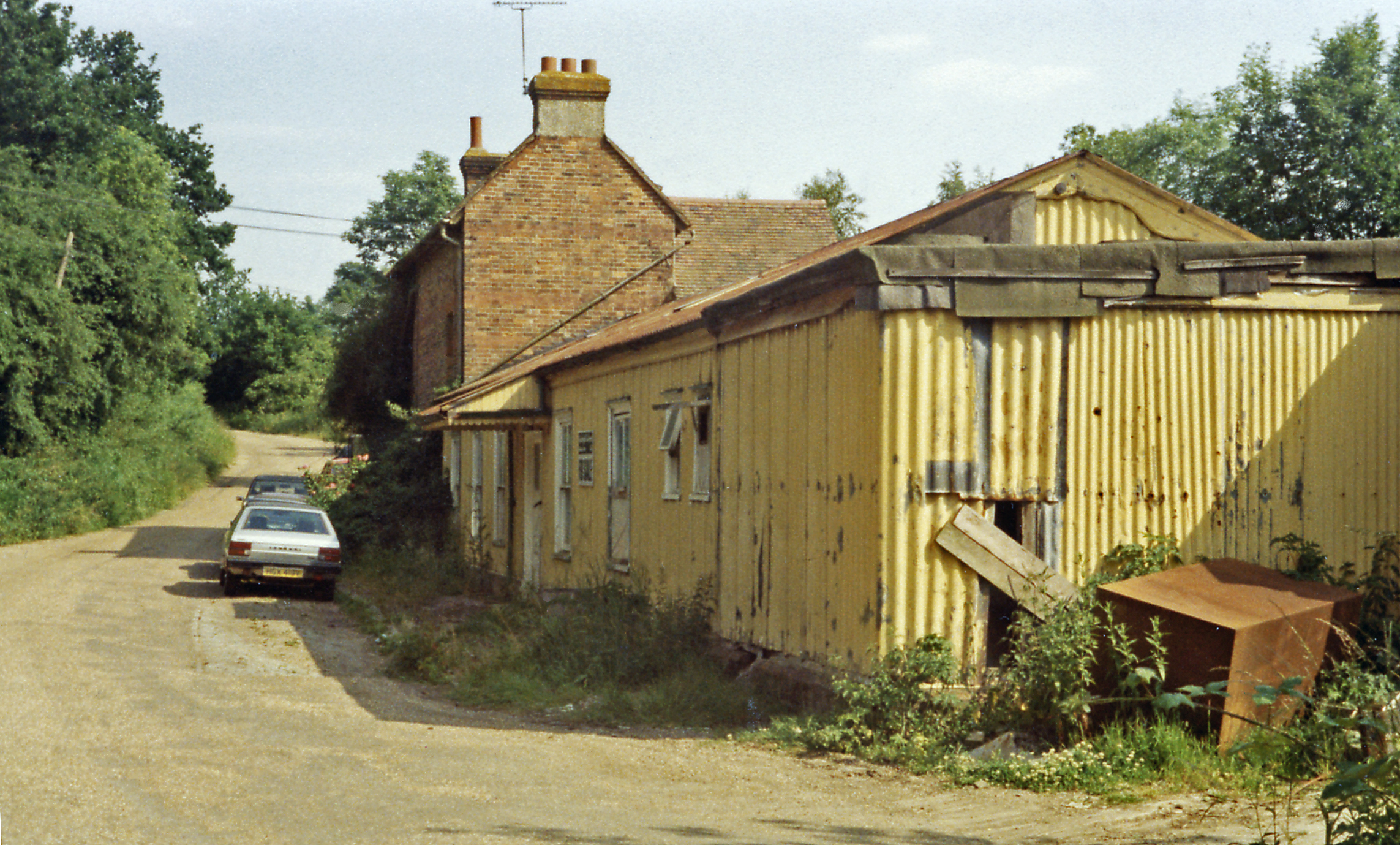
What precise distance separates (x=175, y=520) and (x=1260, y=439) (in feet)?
109

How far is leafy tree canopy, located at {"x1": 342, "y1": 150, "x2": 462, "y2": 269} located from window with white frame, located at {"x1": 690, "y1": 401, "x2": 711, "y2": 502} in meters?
54.4

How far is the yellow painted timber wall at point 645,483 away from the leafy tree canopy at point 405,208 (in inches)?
1946

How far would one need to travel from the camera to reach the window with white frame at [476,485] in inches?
924

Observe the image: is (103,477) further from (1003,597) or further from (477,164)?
(1003,597)

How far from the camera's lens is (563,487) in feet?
60.8

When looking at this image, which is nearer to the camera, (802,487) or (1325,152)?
(802,487)

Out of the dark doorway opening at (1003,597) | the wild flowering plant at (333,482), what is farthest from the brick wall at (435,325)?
the dark doorway opening at (1003,597)

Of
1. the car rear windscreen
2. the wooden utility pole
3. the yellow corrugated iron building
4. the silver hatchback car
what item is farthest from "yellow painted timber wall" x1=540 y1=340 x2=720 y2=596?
the wooden utility pole

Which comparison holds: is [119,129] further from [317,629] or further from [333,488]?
[317,629]

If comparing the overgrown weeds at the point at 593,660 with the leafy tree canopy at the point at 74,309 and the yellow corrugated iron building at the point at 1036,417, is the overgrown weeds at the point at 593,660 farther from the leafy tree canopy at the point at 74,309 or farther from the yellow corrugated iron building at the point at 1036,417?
the leafy tree canopy at the point at 74,309

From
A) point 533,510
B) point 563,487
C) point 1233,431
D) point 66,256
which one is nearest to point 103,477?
point 66,256

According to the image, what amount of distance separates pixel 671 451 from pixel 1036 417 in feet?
17.5

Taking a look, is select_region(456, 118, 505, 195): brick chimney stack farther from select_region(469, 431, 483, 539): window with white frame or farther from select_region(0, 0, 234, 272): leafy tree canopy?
select_region(0, 0, 234, 272): leafy tree canopy

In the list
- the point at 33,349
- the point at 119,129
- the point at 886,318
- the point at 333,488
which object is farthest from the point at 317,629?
the point at 119,129
